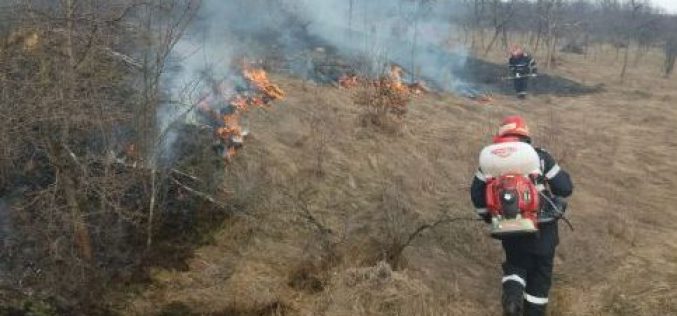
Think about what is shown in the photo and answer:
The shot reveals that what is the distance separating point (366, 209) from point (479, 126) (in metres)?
5.48

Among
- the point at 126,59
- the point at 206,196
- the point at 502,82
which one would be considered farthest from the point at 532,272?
the point at 502,82

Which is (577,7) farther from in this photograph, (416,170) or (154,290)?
(154,290)

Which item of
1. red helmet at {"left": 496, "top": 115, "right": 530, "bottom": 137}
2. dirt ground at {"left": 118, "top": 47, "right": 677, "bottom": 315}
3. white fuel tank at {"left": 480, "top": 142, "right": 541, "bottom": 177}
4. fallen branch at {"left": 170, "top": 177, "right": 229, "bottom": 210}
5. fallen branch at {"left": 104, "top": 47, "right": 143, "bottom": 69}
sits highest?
fallen branch at {"left": 104, "top": 47, "right": 143, "bottom": 69}

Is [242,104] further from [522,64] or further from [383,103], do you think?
[522,64]

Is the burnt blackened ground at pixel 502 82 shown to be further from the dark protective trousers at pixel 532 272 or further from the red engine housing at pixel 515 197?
the red engine housing at pixel 515 197

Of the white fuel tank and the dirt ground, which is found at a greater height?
the white fuel tank

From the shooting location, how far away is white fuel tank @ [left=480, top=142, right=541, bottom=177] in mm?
5070

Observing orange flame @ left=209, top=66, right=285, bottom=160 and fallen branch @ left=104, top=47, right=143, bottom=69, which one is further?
orange flame @ left=209, top=66, right=285, bottom=160

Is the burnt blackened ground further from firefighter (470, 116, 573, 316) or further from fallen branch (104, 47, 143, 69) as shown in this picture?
fallen branch (104, 47, 143, 69)

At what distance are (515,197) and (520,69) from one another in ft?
40.7

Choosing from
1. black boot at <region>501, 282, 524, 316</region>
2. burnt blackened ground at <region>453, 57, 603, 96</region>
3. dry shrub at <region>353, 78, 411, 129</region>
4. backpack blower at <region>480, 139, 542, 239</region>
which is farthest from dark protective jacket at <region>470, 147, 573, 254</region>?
burnt blackened ground at <region>453, 57, 603, 96</region>

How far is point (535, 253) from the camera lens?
5199mm

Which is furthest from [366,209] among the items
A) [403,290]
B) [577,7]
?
[577,7]

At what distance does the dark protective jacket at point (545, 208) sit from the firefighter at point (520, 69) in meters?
11.8
